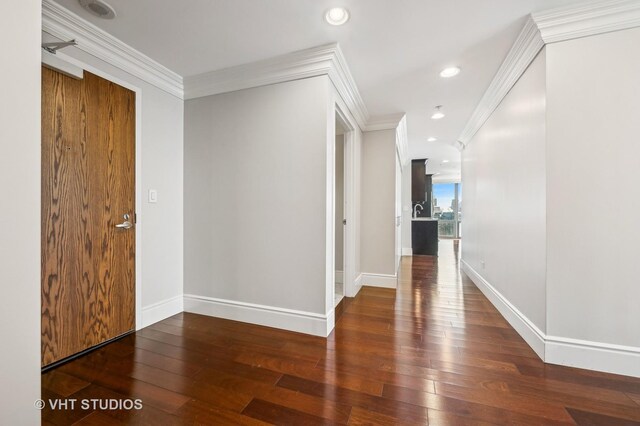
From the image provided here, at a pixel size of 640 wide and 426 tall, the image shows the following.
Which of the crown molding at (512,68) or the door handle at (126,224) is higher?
the crown molding at (512,68)

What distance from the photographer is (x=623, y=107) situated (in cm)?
165

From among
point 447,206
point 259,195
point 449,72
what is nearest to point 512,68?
point 449,72

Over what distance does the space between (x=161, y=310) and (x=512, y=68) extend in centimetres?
401

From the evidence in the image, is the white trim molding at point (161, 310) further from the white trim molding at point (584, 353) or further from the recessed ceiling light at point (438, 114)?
the recessed ceiling light at point (438, 114)

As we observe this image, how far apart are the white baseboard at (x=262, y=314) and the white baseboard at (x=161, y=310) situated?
0.26 ft

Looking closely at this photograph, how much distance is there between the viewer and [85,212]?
1.93 metres

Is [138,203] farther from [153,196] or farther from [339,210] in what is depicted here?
[339,210]

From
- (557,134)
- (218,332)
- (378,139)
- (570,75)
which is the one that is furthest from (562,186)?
(218,332)

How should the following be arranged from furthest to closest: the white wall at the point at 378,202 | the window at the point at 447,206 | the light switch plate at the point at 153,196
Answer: the window at the point at 447,206
the white wall at the point at 378,202
the light switch plate at the point at 153,196

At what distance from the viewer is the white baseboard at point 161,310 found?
2.35 m

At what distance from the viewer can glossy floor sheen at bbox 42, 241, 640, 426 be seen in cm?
133

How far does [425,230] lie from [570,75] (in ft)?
17.3

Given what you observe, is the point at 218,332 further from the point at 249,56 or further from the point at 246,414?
the point at 249,56

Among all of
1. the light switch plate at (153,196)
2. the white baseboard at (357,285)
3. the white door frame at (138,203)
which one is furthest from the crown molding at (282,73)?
the white baseboard at (357,285)
